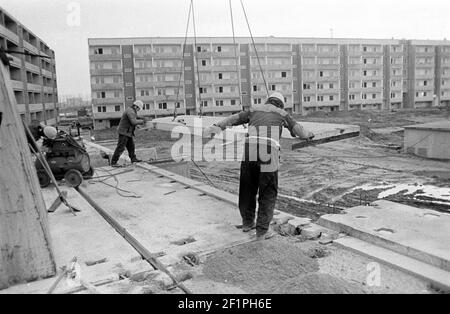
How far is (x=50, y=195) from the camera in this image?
7102 millimetres

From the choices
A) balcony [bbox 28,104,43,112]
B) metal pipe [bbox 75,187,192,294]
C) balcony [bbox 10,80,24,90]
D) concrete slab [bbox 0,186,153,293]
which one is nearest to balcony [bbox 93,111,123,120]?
balcony [bbox 28,104,43,112]

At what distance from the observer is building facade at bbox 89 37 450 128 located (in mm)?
44250

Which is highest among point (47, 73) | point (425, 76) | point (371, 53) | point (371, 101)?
point (371, 53)

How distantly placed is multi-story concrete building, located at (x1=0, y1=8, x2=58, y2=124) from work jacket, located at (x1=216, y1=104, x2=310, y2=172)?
22.5m

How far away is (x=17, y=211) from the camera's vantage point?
345cm

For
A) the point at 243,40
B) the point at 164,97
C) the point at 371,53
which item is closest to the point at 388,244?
the point at 164,97

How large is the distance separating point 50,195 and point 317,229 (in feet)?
15.8

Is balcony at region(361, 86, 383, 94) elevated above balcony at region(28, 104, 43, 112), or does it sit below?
above

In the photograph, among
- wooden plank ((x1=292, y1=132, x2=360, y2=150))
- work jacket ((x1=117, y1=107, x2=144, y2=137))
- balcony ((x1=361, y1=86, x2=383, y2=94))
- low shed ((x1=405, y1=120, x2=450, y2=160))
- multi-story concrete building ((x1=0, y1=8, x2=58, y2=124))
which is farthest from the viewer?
balcony ((x1=361, y1=86, x2=383, y2=94))

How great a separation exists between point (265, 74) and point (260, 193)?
4606 centimetres

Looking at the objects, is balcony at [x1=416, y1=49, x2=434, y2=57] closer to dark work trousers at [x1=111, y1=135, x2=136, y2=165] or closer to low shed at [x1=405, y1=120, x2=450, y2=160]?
low shed at [x1=405, y1=120, x2=450, y2=160]

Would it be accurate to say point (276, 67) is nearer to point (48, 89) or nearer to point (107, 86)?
point (107, 86)

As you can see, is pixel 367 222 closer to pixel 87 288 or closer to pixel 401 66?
pixel 87 288

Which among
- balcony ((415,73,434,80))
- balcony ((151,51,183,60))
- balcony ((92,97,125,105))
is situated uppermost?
balcony ((151,51,183,60))
